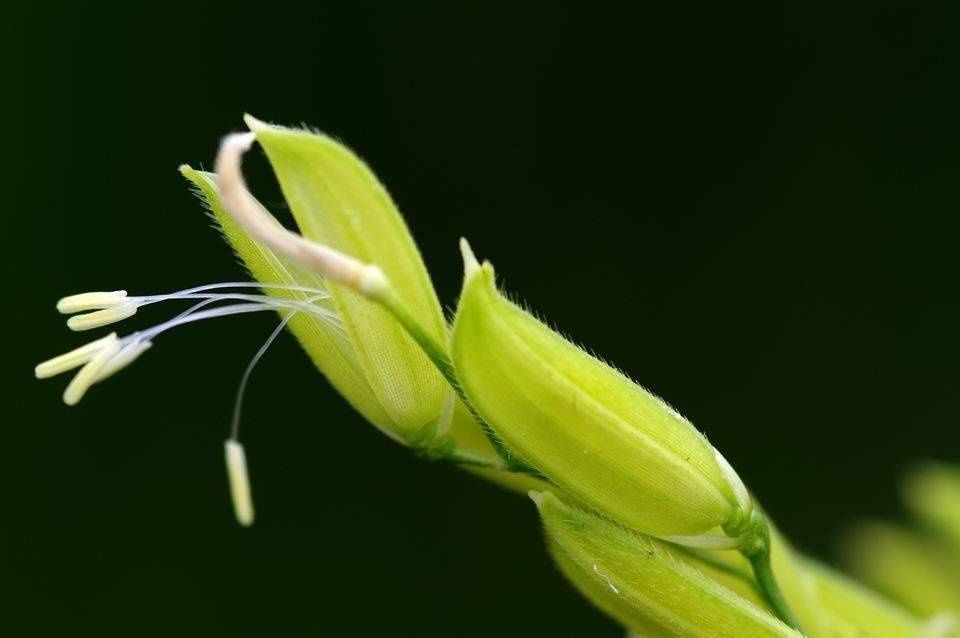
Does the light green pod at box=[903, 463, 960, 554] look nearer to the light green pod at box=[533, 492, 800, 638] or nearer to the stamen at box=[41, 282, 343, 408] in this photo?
the light green pod at box=[533, 492, 800, 638]

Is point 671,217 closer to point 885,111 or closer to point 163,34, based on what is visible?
point 885,111

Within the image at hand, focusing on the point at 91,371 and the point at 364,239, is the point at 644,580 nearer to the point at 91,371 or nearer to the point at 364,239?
the point at 364,239

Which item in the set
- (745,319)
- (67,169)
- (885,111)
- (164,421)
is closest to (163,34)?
(67,169)

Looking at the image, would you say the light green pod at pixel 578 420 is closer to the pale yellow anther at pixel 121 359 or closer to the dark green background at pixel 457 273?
the pale yellow anther at pixel 121 359

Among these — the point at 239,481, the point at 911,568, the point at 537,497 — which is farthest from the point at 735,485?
the point at 911,568

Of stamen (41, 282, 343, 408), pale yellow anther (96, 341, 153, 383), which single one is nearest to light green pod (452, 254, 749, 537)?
stamen (41, 282, 343, 408)

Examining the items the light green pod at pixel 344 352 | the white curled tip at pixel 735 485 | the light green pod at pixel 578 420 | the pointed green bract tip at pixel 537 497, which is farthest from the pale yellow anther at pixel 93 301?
the white curled tip at pixel 735 485

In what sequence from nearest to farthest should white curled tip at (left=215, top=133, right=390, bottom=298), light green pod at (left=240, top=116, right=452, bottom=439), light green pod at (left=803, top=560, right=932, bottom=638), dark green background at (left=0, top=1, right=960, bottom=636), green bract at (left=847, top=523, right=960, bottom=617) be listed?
white curled tip at (left=215, top=133, right=390, bottom=298) < light green pod at (left=240, top=116, right=452, bottom=439) < light green pod at (left=803, top=560, right=932, bottom=638) < green bract at (left=847, top=523, right=960, bottom=617) < dark green background at (left=0, top=1, right=960, bottom=636)
